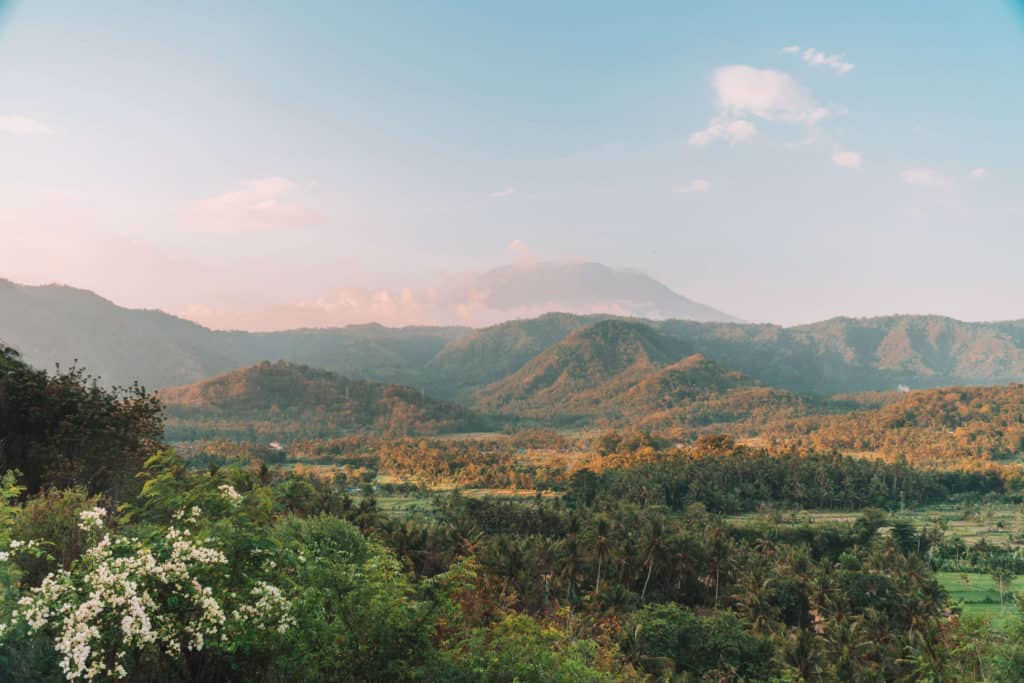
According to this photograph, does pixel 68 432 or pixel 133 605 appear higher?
pixel 68 432

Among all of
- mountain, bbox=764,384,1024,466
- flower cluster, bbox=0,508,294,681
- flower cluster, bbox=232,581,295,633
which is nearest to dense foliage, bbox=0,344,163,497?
flower cluster, bbox=0,508,294,681

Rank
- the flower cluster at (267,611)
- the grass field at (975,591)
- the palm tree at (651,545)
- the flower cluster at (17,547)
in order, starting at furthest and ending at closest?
the grass field at (975,591) → the palm tree at (651,545) → the flower cluster at (267,611) → the flower cluster at (17,547)

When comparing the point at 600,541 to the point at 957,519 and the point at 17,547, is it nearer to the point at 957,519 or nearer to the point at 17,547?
the point at 17,547

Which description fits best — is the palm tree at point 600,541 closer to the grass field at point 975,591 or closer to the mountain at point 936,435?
the grass field at point 975,591

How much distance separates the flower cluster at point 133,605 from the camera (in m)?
9.70

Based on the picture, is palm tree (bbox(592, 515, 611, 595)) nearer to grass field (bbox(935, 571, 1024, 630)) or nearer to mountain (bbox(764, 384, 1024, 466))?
grass field (bbox(935, 571, 1024, 630))

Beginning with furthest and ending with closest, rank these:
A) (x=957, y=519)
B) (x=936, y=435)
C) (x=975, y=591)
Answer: (x=936, y=435)
(x=957, y=519)
(x=975, y=591)

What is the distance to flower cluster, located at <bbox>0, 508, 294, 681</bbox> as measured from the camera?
970 centimetres

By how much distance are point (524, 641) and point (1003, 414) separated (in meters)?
226

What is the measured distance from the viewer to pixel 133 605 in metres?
9.78

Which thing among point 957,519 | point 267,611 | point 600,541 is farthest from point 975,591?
point 267,611

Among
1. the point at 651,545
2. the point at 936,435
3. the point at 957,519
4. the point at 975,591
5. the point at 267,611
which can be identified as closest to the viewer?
the point at 267,611

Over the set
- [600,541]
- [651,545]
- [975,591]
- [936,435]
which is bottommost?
[975,591]

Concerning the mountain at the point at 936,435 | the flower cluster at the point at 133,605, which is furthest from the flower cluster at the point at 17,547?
the mountain at the point at 936,435
